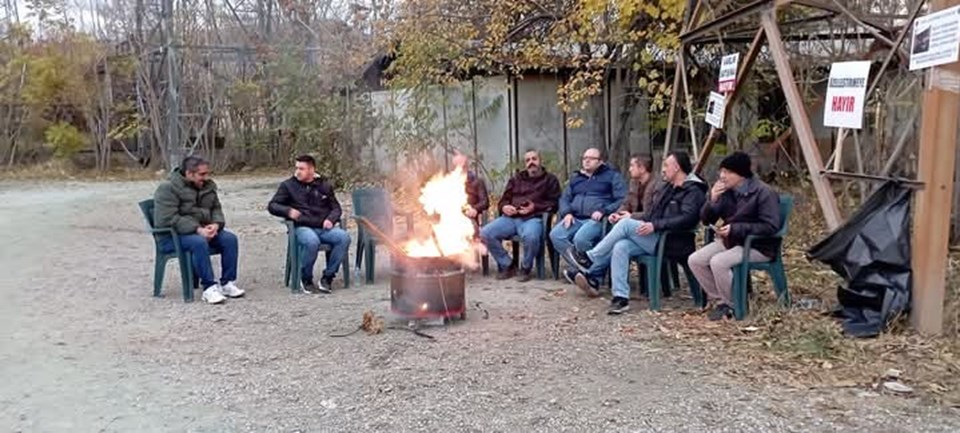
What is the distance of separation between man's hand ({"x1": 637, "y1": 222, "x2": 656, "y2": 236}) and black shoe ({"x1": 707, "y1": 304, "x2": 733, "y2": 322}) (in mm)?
653

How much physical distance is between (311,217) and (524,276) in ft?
5.82

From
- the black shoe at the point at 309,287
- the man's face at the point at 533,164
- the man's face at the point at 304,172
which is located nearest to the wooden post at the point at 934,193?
the man's face at the point at 533,164

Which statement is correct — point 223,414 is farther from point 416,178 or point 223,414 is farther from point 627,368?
point 416,178

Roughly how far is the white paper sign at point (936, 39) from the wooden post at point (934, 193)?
6cm

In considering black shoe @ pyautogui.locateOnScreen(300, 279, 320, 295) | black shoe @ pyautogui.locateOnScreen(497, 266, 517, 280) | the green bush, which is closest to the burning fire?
black shoe @ pyautogui.locateOnScreen(497, 266, 517, 280)

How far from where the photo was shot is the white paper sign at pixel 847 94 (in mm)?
4770

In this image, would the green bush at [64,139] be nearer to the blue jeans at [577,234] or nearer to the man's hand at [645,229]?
the blue jeans at [577,234]

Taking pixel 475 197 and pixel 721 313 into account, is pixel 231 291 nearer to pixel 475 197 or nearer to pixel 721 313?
pixel 475 197

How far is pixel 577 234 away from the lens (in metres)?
6.07

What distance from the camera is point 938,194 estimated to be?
4.18m

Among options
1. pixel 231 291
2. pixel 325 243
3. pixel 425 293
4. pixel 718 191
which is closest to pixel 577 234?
pixel 718 191

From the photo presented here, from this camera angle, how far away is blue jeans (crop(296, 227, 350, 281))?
6.11 m

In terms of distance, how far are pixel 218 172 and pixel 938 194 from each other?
1818 centimetres

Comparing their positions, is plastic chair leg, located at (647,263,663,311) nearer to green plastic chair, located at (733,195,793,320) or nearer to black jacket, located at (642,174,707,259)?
black jacket, located at (642,174,707,259)
